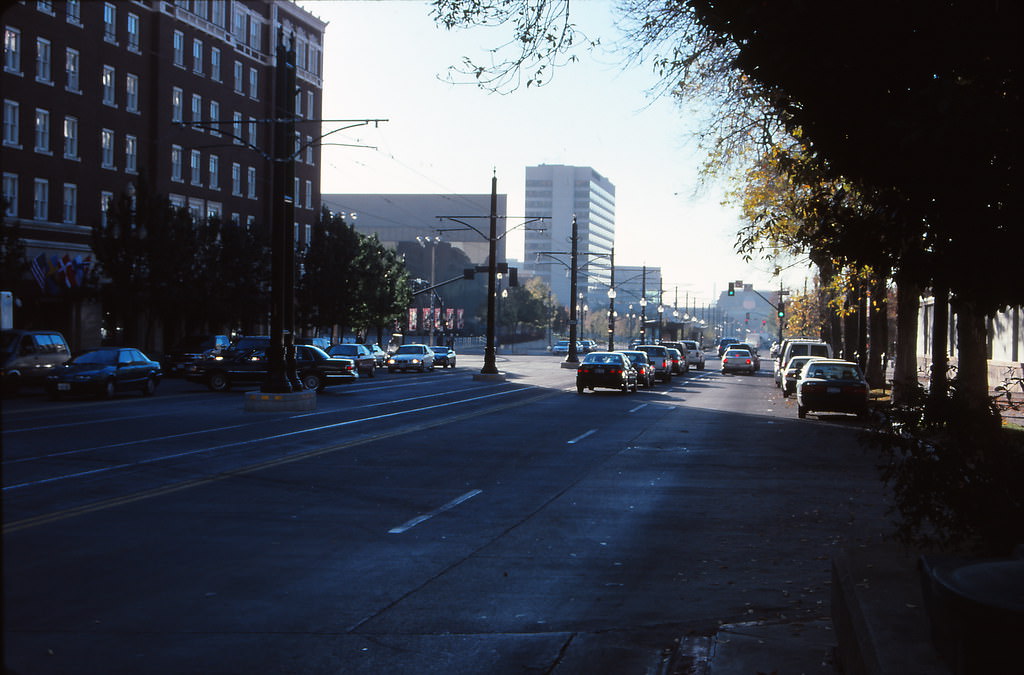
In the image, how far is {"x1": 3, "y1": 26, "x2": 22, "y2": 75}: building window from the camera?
1847 inches

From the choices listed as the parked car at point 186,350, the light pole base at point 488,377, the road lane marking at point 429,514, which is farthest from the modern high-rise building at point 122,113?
the road lane marking at point 429,514

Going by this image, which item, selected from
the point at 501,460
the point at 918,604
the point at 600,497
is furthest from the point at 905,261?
the point at 501,460

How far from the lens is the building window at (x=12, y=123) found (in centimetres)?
4744

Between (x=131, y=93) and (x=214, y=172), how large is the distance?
9798 millimetres

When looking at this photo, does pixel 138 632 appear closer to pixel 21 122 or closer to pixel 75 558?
pixel 75 558

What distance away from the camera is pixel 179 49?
60938 mm

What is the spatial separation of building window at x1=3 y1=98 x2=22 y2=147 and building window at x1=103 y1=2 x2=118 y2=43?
727 centimetres

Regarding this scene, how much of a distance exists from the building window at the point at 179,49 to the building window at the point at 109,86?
618 centimetres

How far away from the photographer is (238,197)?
68875 millimetres

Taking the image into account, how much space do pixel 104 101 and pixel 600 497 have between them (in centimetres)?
4718

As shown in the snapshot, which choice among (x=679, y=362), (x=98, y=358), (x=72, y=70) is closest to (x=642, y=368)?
(x=679, y=362)

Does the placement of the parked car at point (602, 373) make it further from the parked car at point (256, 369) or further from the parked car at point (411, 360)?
the parked car at point (411, 360)

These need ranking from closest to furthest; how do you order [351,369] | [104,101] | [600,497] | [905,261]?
[905,261]
[600,497]
[351,369]
[104,101]

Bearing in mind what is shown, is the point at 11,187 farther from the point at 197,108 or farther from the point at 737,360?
the point at 737,360
